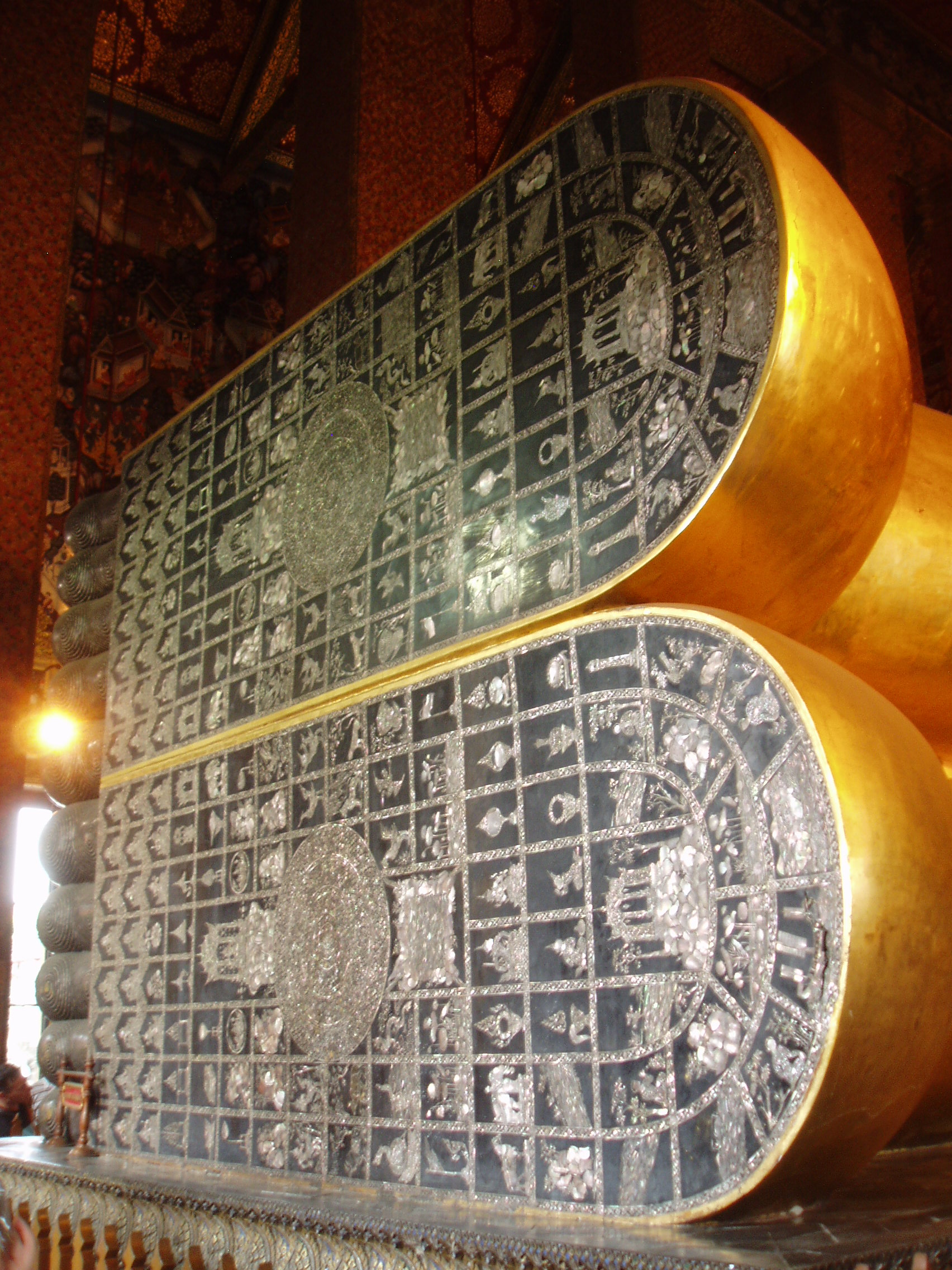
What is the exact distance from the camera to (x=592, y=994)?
2.22 meters

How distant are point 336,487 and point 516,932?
63.0 inches

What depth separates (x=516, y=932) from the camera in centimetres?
244

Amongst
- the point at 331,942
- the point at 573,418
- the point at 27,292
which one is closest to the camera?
the point at 573,418

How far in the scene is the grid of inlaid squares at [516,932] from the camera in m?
1.99

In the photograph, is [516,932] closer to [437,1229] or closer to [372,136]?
[437,1229]

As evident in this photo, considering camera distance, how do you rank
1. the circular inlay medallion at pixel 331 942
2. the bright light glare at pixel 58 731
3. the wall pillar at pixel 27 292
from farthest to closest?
the wall pillar at pixel 27 292 → the bright light glare at pixel 58 731 → the circular inlay medallion at pixel 331 942

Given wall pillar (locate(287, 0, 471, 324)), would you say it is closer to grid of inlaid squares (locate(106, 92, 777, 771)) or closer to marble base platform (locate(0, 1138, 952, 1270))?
grid of inlaid squares (locate(106, 92, 777, 771))

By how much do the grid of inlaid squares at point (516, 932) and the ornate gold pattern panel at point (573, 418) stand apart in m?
0.23

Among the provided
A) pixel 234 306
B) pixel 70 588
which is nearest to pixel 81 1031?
pixel 70 588

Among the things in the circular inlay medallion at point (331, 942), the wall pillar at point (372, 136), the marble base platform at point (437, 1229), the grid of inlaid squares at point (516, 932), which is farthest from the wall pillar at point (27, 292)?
the circular inlay medallion at point (331, 942)

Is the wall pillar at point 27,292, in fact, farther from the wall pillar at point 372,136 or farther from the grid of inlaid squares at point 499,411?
the grid of inlaid squares at point 499,411

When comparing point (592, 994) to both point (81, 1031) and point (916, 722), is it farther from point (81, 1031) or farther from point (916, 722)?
point (81, 1031)

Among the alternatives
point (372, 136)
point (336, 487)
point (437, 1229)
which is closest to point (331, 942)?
point (437, 1229)

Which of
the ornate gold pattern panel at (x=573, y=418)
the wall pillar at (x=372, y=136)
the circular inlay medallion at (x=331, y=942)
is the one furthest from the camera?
the wall pillar at (x=372, y=136)
